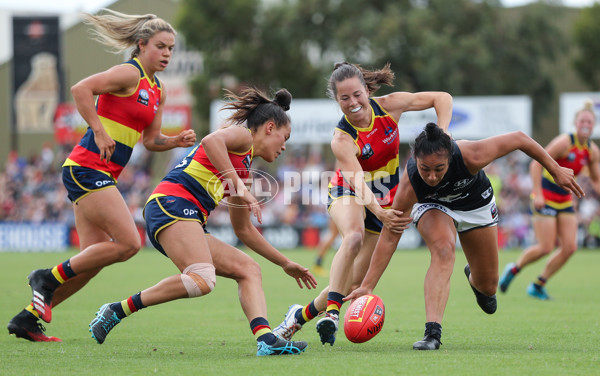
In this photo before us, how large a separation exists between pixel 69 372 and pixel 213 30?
32.7 meters

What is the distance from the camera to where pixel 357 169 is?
661cm

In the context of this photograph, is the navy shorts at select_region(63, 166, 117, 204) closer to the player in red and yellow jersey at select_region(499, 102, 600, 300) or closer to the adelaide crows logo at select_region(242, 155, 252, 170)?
the adelaide crows logo at select_region(242, 155, 252, 170)

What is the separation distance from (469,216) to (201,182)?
2.24 m

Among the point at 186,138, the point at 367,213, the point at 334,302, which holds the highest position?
the point at 186,138

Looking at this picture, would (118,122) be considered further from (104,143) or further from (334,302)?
(334,302)

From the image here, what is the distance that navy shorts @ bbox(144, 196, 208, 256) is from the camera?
5.86 m

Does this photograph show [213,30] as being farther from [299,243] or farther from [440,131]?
[440,131]

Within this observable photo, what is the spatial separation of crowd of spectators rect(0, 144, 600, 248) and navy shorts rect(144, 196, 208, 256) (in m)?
14.6

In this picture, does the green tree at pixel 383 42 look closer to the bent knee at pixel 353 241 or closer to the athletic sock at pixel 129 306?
the bent knee at pixel 353 241

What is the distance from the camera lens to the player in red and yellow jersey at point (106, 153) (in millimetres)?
6762

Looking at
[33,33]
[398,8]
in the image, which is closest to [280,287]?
[33,33]

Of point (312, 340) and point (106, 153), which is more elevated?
point (106, 153)

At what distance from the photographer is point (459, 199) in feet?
21.3

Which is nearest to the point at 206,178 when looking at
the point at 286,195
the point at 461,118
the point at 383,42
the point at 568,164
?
the point at 568,164
